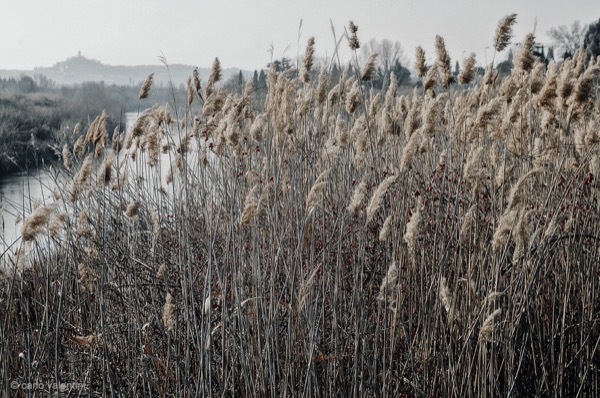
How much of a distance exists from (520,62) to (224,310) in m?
1.77

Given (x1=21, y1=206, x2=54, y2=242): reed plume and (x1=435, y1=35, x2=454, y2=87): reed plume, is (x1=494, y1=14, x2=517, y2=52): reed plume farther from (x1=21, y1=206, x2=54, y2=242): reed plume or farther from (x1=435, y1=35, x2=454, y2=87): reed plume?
(x1=21, y1=206, x2=54, y2=242): reed plume

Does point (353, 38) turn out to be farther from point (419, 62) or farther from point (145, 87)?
point (145, 87)

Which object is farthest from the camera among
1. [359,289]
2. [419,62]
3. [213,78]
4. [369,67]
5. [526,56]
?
[419,62]

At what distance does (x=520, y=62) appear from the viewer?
8.84 feet

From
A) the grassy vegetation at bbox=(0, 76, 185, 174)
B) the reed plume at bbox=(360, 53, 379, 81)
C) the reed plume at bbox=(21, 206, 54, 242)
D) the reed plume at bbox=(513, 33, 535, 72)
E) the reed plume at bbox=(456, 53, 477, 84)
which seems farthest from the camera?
the grassy vegetation at bbox=(0, 76, 185, 174)

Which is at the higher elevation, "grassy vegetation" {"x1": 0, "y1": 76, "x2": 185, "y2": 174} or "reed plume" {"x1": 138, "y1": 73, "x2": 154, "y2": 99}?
"reed plume" {"x1": 138, "y1": 73, "x2": 154, "y2": 99}

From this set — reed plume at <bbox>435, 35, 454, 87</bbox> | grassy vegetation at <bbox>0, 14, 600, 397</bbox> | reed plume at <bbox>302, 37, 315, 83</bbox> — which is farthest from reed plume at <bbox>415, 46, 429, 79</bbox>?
reed plume at <bbox>302, 37, 315, 83</bbox>

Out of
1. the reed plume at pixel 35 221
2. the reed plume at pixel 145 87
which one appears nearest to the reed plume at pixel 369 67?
the reed plume at pixel 145 87

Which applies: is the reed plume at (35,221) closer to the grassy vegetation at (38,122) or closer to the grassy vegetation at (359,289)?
the grassy vegetation at (359,289)

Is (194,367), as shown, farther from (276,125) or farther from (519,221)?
(519,221)

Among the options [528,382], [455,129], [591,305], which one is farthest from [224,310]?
[455,129]

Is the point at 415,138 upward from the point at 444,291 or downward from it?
upward

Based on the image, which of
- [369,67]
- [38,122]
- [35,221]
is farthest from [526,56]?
[38,122]

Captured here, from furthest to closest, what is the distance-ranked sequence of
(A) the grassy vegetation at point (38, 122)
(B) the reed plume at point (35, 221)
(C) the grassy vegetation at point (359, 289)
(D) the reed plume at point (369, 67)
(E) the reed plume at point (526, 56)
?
(A) the grassy vegetation at point (38, 122)
(D) the reed plume at point (369, 67)
(E) the reed plume at point (526, 56)
(C) the grassy vegetation at point (359, 289)
(B) the reed plume at point (35, 221)
